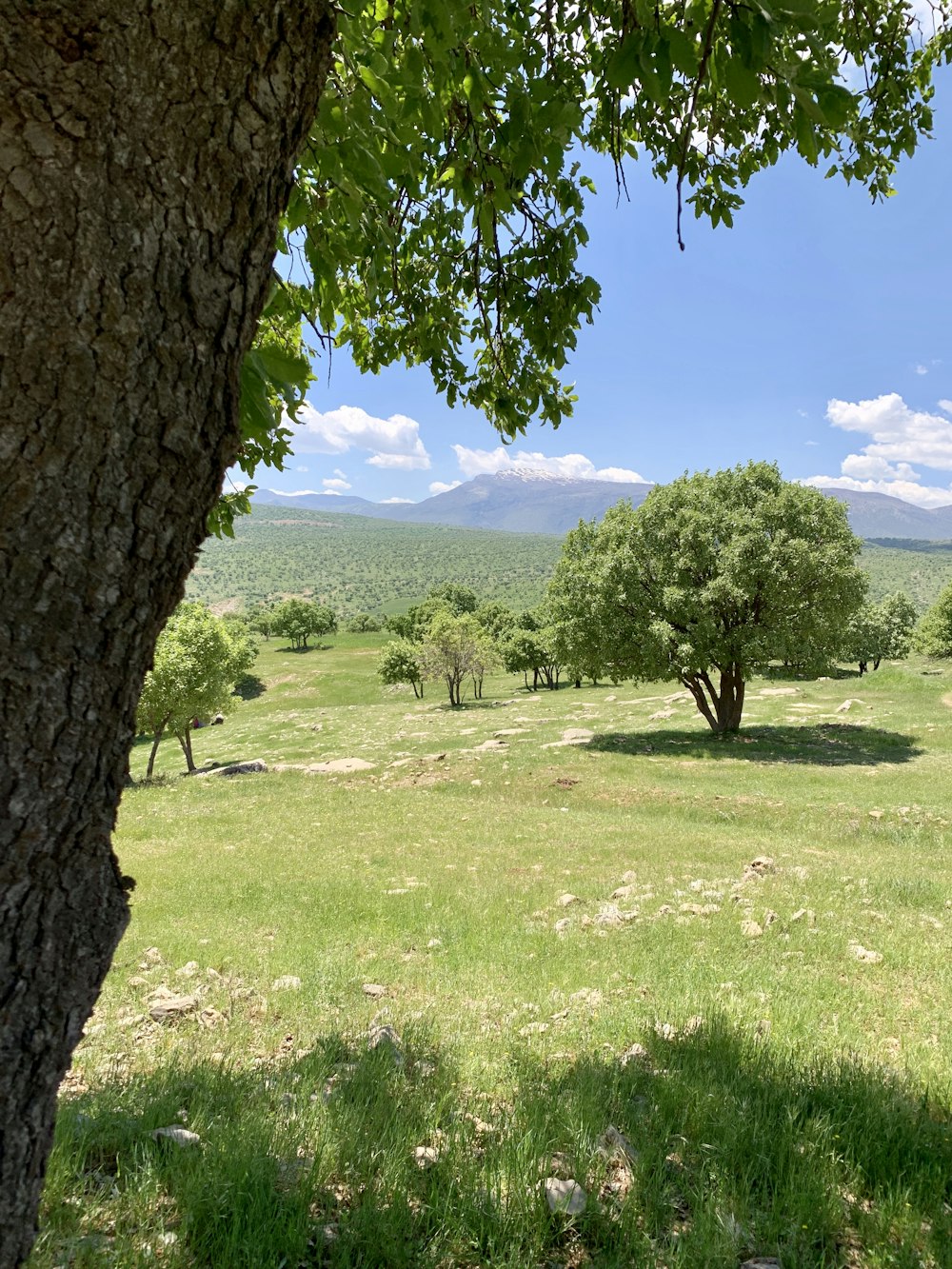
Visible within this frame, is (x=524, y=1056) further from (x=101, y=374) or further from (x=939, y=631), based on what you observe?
(x=939, y=631)

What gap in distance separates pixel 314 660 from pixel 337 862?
89.3 m

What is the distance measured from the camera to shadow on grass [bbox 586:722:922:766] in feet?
68.9

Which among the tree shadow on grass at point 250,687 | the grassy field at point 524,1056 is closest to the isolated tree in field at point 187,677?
the grassy field at point 524,1056

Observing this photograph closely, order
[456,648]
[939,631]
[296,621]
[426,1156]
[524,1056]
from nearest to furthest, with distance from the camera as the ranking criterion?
1. [426,1156]
2. [524,1056]
3. [456,648]
4. [939,631]
5. [296,621]

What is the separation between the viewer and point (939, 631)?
63.5m

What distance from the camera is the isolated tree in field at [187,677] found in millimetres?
26469

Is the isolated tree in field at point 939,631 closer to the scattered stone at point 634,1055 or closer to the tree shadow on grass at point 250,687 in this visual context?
the scattered stone at point 634,1055

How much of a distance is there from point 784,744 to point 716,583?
6.73 metres

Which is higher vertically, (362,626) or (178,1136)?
(178,1136)

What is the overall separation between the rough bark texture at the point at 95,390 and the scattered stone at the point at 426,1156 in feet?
5.30

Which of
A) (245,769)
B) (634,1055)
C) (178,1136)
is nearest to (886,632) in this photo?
(245,769)

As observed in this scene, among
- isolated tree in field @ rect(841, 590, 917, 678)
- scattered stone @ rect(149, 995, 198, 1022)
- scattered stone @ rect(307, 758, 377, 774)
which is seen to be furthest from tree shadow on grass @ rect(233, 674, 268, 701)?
scattered stone @ rect(149, 995, 198, 1022)

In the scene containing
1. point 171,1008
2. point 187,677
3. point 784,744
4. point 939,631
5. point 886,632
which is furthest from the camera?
point 886,632

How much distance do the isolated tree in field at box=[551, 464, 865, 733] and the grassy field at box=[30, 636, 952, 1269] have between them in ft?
40.0
